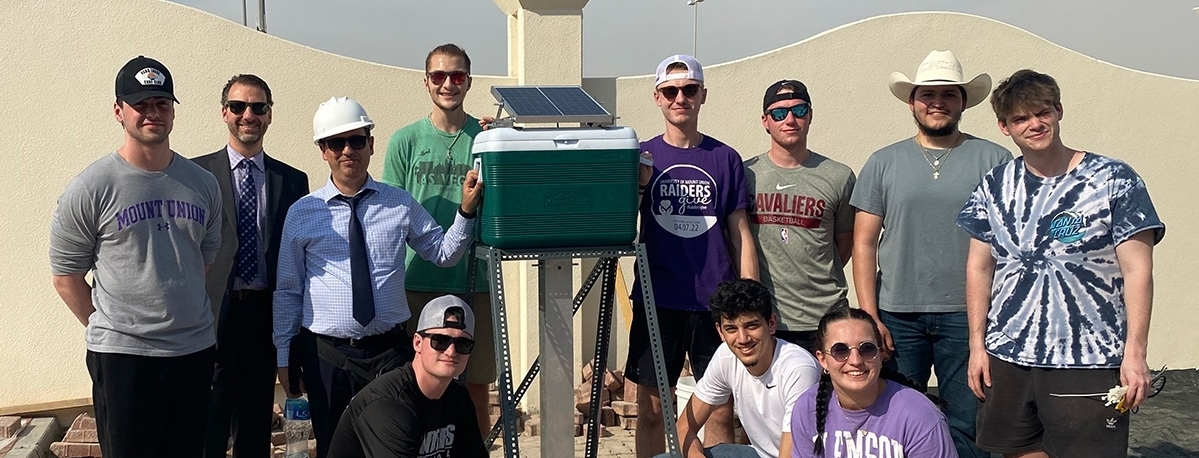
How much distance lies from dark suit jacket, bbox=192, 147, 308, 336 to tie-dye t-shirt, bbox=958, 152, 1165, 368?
2.55 meters

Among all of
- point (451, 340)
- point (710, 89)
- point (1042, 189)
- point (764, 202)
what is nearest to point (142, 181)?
point (451, 340)

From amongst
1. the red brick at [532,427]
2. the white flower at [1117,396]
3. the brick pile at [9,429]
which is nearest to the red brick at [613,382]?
the red brick at [532,427]

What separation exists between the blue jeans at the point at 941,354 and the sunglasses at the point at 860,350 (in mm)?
915

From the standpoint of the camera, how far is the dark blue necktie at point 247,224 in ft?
11.8

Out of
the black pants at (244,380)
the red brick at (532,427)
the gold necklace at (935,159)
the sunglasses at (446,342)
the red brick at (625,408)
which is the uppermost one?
the gold necklace at (935,159)

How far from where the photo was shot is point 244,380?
3.68 m

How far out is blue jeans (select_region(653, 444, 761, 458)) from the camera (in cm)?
343

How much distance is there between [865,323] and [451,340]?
1.27 metres

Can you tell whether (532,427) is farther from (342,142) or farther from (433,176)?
(342,142)

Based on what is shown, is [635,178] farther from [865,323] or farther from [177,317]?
[177,317]

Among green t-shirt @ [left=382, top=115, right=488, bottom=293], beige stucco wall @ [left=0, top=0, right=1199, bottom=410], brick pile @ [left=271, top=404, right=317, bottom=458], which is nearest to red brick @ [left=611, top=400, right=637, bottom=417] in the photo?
beige stucco wall @ [left=0, top=0, right=1199, bottom=410]

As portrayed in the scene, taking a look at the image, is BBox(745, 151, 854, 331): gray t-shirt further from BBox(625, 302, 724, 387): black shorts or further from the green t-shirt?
the green t-shirt

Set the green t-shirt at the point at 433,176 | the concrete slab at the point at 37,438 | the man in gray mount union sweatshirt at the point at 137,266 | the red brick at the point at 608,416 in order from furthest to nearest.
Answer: the red brick at the point at 608,416 → the concrete slab at the point at 37,438 → the green t-shirt at the point at 433,176 → the man in gray mount union sweatshirt at the point at 137,266

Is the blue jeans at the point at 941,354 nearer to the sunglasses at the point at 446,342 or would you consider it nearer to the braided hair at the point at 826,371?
the braided hair at the point at 826,371
